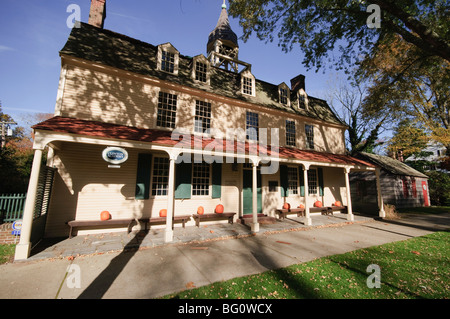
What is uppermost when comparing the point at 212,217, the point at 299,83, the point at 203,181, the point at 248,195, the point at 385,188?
the point at 299,83

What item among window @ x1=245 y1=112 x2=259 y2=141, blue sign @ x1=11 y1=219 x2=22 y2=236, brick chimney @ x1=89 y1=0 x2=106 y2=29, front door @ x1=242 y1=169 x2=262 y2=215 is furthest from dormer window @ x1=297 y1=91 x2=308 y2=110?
blue sign @ x1=11 y1=219 x2=22 y2=236

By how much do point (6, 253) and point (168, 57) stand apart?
1046 cm

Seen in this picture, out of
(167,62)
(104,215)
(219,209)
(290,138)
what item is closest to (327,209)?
(290,138)

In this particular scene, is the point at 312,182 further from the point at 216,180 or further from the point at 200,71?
the point at 200,71

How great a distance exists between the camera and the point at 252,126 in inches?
462

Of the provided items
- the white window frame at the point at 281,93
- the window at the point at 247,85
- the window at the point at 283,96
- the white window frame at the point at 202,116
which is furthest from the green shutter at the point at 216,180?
the window at the point at 283,96

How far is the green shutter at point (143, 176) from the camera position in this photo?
26.6 ft

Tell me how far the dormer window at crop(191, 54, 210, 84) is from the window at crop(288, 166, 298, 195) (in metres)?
7.82

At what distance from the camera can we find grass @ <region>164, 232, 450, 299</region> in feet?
12.1

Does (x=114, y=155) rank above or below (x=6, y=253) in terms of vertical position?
above

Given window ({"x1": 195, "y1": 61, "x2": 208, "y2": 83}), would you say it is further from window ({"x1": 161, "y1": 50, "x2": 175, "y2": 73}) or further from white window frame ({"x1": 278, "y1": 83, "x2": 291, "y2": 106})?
white window frame ({"x1": 278, "y1": 83, "x2": 291, "y2": 106})

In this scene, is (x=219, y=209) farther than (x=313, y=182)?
No

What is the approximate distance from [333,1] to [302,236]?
38.1 ft

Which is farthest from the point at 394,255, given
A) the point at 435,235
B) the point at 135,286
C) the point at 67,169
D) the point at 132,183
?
the point at 67,169
